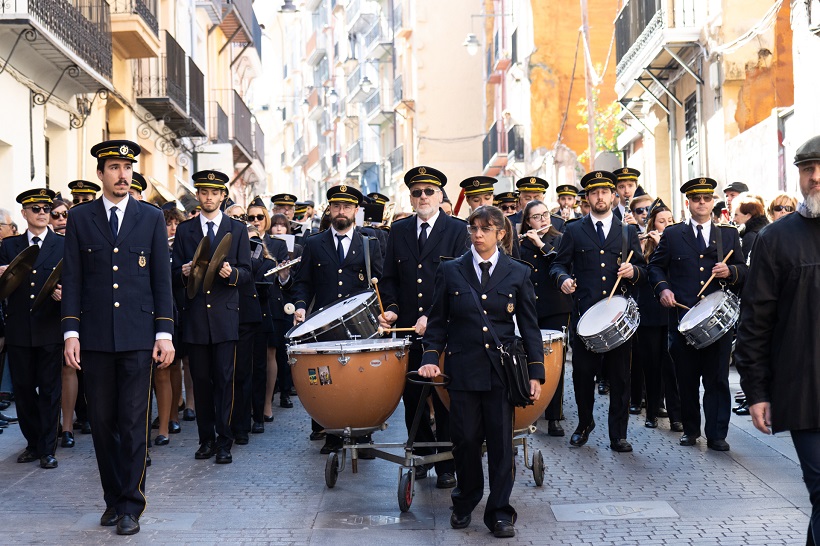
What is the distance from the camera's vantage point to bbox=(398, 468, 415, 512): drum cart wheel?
8055 mm

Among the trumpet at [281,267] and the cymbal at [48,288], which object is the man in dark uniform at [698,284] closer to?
the trumpet at [281,267]

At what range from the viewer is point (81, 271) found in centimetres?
792

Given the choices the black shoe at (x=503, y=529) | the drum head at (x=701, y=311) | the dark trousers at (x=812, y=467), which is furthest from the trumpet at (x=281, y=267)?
the dark trousers at (x=812, y=467)

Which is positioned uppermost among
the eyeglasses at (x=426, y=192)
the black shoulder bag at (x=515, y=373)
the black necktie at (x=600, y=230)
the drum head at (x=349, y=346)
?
the eyeglasses at (x=426, y=192)

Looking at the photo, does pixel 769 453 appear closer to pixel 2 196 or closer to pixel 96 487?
pixel 96 487

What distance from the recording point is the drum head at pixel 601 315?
32.2 feet

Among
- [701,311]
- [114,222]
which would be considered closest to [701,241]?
[701,311]

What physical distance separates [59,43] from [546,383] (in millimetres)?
10359

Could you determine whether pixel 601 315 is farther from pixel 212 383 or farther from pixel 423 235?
pixel 212 383

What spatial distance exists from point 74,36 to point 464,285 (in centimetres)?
1192

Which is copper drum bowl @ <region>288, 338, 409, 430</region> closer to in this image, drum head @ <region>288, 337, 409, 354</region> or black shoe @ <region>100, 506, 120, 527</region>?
drum head @ <region>288, 337, 409, 354</region>

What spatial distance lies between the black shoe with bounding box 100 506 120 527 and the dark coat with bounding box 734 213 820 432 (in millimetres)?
3959

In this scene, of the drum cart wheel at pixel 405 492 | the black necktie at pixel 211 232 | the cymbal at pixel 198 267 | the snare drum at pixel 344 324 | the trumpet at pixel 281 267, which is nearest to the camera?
the drum cart wheel at pixel 405 492

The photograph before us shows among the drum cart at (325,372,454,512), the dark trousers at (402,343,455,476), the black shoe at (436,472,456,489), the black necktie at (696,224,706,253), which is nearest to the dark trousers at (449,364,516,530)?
the drum cart at (325,372,454,512)
